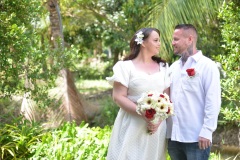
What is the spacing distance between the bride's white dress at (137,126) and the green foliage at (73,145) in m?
1.58

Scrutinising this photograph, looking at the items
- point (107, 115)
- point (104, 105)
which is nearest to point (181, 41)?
point (107, 115)

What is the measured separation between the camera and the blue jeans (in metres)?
3.46

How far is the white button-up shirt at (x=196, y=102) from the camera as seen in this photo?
339 cm

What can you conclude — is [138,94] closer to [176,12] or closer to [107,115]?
[176,12]

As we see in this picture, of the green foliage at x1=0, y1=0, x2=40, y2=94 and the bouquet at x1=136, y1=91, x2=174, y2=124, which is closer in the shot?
the bouquet at x1=136, y1=91, x2=174, y2=124

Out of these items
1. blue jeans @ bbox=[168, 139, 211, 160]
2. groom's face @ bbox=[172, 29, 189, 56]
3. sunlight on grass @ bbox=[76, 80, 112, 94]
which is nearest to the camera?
blue jeans @ bbox=[168, 139, 211, 160]

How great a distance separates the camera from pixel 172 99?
3650 mm

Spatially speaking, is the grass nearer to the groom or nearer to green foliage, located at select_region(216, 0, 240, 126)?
green foliage, located at select_region(216, 0, 240, 126)

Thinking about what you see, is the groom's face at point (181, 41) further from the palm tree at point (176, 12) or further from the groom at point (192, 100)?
the palm tree at point (176, 12)

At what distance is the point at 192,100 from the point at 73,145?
2.49m

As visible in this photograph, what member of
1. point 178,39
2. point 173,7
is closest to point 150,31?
point 178,39

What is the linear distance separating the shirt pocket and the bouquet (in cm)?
20

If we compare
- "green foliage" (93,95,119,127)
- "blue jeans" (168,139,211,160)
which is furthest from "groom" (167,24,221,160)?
"green foliage" (93,95,119,127)

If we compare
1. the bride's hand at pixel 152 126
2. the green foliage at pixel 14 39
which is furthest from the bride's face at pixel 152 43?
the green foliage at pixel 14 39
